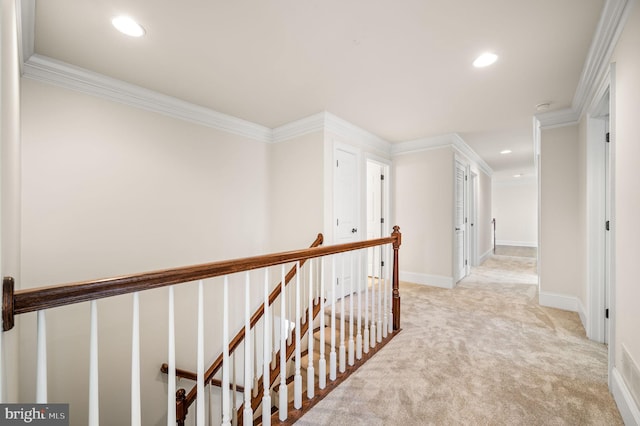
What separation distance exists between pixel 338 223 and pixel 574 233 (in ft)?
9.44

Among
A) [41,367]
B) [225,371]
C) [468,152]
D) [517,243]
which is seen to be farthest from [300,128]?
[517,243]

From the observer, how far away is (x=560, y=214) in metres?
3.36

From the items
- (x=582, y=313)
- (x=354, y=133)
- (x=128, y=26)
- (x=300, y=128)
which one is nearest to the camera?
(x=128, y=26)

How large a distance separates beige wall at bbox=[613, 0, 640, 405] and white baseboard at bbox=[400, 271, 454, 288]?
2.52 meters

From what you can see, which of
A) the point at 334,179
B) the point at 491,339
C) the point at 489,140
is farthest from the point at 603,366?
the point at 489,140

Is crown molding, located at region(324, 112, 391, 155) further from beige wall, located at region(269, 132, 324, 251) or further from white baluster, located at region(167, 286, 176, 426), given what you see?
white baluster, located at region(167, 286, 176, 426)

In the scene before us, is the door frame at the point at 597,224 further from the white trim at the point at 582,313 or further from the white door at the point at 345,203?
the white door at the point at 345,203

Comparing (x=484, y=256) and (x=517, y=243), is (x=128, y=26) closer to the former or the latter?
(x=484, y=256)

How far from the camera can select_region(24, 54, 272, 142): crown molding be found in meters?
2.18

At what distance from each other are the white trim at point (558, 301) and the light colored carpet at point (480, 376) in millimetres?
142

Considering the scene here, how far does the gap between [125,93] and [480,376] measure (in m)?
3.93

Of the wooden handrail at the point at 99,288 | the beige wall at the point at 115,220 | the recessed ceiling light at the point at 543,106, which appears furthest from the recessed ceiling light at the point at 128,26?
the recessed ceiling light at the point at 543,106

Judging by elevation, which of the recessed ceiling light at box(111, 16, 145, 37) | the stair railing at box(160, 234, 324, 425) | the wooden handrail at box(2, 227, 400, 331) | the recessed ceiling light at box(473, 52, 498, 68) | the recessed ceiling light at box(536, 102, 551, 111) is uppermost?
the recessed ceiling light at box(111, 16, 145, 37)

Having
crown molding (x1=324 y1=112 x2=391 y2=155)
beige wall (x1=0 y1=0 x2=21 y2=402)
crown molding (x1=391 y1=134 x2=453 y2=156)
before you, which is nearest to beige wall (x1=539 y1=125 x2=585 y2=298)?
crown molding (x1=391 y1=134 x2=453 y2=156)
